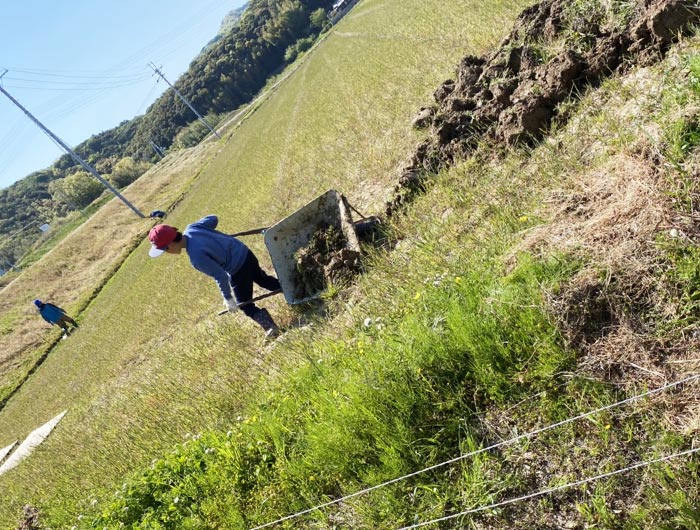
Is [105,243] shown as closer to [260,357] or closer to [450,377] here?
[260,357]

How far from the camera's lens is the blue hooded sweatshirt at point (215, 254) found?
19.0ft

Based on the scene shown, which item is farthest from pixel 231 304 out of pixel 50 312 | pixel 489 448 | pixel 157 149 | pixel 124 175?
pixel 157 149

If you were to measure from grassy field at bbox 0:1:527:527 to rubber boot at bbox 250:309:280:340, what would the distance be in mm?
252

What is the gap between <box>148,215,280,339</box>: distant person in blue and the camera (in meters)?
5.67

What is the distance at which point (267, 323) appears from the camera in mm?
5816

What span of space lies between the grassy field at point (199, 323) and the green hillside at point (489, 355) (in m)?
0.08

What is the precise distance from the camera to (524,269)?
9.35ft

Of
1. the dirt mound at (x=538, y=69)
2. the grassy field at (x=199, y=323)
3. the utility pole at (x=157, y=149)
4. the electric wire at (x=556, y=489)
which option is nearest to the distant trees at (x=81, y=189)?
the utility pole at (x=157, y=149)

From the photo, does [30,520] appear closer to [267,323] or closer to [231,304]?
[231,304]

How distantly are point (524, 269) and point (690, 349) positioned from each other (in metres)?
0.96

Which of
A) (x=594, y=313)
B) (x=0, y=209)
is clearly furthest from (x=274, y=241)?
(x=0, y=209)

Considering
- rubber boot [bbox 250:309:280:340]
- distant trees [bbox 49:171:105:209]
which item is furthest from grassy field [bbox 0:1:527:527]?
distant trees [bbox 49:171:105:209]

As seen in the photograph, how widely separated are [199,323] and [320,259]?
4194 millimetres

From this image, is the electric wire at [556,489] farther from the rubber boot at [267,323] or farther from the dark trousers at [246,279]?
the dark trousers at [246,279]
